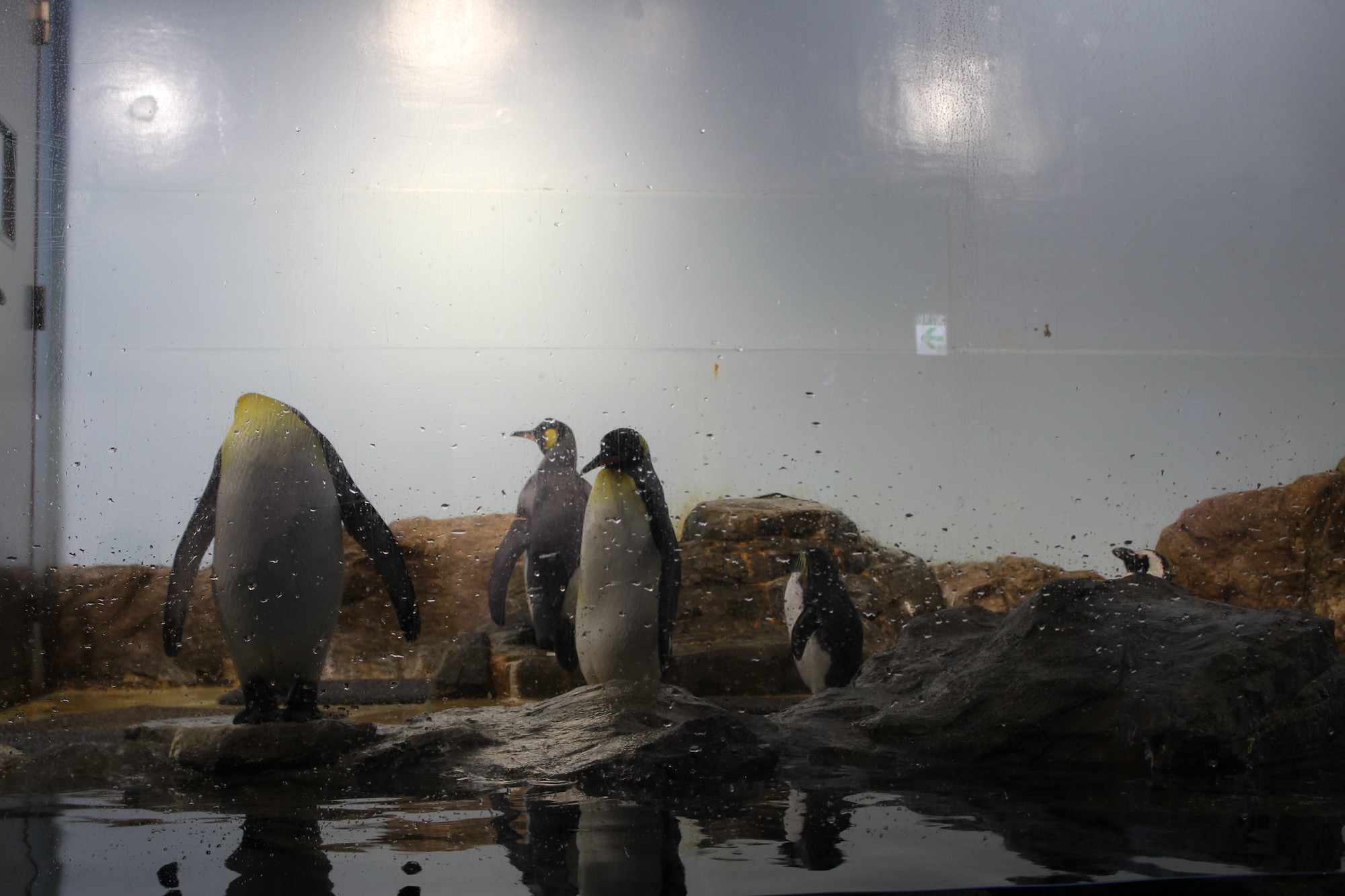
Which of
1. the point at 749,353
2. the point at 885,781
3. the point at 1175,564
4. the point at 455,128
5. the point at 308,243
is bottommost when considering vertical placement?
the point at 885,781

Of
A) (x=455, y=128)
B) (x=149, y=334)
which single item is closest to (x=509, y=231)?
(x=455, y=128)

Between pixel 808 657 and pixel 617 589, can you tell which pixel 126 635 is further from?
pixel 808 657

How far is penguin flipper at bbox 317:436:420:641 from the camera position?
1.67 metres

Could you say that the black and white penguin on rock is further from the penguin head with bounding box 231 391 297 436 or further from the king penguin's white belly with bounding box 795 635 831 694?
the king penguin's white belly with bounding box 795 635 831 694

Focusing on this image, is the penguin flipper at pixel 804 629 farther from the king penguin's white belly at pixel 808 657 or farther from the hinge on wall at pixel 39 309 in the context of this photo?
the hinge on wall at pixel 39 309

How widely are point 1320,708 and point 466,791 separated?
1.30 m

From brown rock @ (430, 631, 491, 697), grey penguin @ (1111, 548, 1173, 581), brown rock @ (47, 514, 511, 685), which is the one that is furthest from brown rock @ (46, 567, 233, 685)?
grey penguin @ (1111, 548, 1173, 581)

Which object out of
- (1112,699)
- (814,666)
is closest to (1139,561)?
(1112,699)

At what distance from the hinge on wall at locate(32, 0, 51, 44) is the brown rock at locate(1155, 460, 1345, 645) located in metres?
2.55

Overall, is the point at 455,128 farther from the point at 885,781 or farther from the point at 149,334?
the point at 885,781

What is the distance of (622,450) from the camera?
1817 millimetres

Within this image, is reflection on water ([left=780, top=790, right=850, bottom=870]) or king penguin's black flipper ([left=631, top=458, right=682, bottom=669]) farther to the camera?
king penguin's black flipper ([left=631, top=458, right=682, bottom=669])

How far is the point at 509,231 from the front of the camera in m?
1.77

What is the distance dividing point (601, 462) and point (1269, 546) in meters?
1.51
